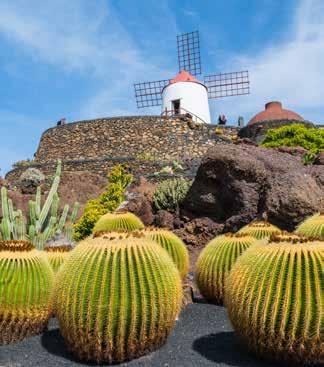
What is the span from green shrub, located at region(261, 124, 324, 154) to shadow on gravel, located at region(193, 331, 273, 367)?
699 inches

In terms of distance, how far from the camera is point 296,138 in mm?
22094

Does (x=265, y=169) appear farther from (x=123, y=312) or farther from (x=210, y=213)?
(x=123, y=312)

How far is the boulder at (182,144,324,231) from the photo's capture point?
826 centimetres

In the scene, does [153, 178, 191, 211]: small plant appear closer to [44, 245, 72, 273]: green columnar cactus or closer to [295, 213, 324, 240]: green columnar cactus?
[295, 213, 324, 240]: green columnar cactus

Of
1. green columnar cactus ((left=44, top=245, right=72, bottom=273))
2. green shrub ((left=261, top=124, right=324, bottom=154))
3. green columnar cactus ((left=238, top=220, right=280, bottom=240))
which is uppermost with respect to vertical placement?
green shrub ((left=261, top=124, right=324, bottom=154))

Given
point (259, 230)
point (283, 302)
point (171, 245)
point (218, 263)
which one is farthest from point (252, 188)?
point (283, 302)

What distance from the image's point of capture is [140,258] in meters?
4.11

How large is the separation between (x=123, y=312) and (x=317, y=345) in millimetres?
1423

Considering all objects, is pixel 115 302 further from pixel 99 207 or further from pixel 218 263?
pixel 99 207

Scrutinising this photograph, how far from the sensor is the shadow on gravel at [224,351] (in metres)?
4.00

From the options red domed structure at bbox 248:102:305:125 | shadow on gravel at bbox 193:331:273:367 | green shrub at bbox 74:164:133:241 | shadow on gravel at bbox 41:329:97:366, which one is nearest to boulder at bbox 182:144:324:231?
green shrub at bbox 74:164:133:241

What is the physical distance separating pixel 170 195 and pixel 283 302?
23.5ft

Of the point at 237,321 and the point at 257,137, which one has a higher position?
the point at 257,137

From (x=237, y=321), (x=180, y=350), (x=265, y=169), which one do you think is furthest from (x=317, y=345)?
(x=265, y=169)
